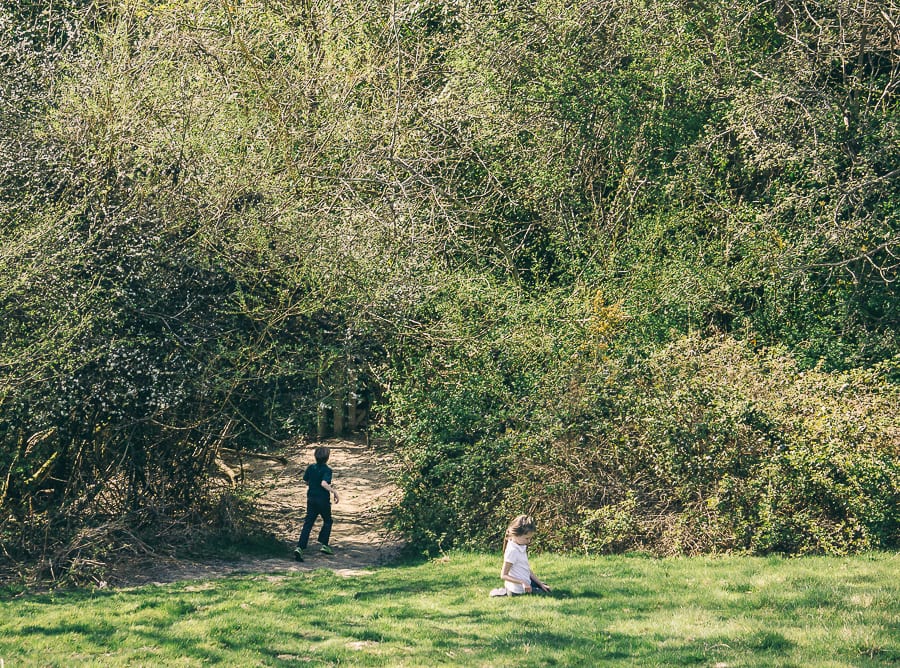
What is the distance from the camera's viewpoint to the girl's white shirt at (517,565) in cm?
884

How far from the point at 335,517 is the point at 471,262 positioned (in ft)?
15.5

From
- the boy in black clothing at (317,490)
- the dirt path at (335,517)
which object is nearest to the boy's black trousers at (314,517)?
the boy in black clothing at (317,490)

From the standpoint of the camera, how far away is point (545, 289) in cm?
1562

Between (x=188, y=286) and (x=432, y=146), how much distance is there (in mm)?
6117

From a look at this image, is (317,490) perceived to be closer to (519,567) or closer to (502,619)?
(519,567)

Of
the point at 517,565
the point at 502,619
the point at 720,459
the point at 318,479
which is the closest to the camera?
the point at 502,619

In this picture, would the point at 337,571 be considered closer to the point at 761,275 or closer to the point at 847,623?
the point at 847,623

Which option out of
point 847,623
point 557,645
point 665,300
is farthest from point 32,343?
point 665,300

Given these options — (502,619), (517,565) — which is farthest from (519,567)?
(502,619)

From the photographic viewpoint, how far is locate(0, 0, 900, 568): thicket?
1070 centimetres

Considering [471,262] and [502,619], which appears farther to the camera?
[471,262]

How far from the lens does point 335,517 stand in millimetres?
15047

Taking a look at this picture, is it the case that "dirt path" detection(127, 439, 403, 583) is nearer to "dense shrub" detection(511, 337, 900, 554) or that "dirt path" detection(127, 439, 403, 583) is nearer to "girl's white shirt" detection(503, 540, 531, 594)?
"dense shrub" detection(511, 337, 900, 554)

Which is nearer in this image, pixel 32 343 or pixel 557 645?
pixel 557 645
